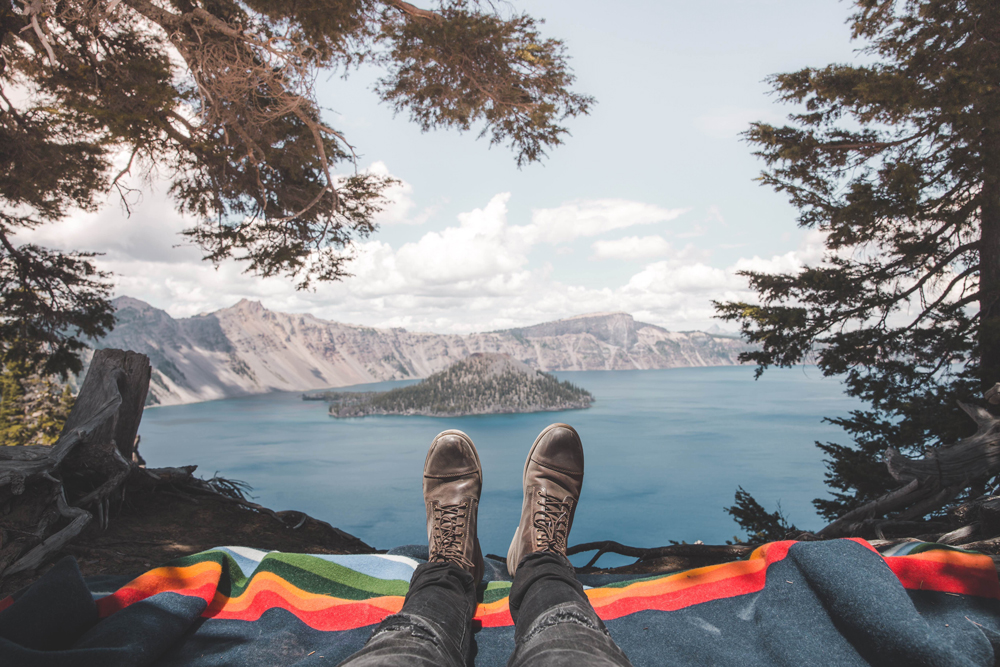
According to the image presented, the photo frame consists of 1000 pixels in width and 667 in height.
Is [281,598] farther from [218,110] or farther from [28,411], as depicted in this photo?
[28,411]

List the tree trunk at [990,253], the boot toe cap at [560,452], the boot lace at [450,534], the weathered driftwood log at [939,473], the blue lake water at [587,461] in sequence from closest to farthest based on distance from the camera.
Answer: the boot lace at [450,534]
the boot toe cap at [560,452]
the weathered driftwood log at [939,473]
the tree trunk at [990,253]
the blue lake water at [587,461]

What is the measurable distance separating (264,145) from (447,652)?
15.3ft

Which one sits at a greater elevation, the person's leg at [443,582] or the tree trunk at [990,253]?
the tree trunk at [990,253]

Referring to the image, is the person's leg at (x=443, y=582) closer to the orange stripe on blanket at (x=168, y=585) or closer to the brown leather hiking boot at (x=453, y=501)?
the brown leather hiking boot at (x=453, y=501)

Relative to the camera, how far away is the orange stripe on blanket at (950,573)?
1.30 meters

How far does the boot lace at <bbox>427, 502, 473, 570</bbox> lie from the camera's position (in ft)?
5.88

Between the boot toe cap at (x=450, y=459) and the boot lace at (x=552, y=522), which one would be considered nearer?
the boot lace at (x=552, y=522)

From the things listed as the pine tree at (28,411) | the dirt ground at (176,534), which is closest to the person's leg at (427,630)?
the dirt ground at (176,534)

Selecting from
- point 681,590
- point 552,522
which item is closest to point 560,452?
point 552,522

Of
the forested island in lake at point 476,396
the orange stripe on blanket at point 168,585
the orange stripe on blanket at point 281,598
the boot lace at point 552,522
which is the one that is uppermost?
the boot lace at point 552,522

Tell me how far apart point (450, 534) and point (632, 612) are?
751mm

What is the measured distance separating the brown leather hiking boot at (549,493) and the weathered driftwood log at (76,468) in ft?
6.96

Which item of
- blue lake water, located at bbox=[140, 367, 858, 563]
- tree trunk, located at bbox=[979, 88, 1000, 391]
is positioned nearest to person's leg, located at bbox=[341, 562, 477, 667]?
tree trunk, located at bbox=[979, 88, 1000, 391]

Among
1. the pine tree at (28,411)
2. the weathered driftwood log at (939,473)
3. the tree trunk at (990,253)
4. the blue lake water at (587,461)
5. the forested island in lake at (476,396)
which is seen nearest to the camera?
the weathered driftwood log at (939,473)
